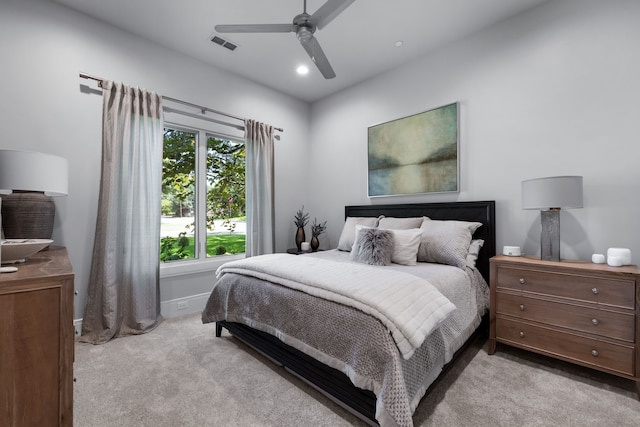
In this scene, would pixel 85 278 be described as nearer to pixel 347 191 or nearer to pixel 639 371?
pixel 347 191

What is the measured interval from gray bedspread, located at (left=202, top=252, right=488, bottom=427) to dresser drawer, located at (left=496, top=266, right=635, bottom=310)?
294 mm

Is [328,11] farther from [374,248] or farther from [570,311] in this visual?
[570,311]

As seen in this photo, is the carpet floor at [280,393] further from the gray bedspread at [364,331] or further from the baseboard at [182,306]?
the baseboard at [182,306]

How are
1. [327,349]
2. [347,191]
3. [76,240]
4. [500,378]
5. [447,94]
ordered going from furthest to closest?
[347,191] → [447,94] → [76,240] → [500,378] → [327,349]

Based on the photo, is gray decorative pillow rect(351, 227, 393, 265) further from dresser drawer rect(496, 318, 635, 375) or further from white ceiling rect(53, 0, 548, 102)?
white ceiling rect(53, 0, 548, 102)

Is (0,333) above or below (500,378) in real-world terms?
above

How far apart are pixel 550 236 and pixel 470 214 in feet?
2.37

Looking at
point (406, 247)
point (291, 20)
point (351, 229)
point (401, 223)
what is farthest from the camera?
point (351, 229)

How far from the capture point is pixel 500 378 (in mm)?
1992

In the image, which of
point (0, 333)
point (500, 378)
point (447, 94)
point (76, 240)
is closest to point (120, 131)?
point (76, 240)

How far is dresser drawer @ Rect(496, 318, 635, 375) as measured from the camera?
72.0 inches

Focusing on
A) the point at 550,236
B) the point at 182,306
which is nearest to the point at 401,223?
the point at 550,236

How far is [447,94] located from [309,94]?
2072 millimetres

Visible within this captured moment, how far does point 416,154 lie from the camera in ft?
11.0
